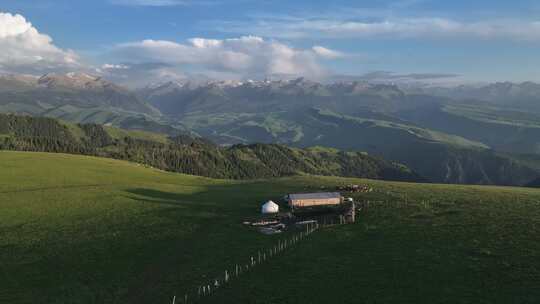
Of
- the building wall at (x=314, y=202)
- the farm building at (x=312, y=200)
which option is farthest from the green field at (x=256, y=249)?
the building wall at (x=314, y=202)

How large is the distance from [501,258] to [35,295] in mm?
48294

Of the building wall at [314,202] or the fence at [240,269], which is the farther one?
the building wall at [314,202]

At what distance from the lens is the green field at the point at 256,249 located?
40312mm

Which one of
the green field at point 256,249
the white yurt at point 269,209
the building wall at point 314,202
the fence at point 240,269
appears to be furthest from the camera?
the building wall at point 314,202

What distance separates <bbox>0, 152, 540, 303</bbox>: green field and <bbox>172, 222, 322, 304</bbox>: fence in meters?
1.01

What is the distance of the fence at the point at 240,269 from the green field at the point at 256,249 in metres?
1.01

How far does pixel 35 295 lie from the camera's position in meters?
42.0

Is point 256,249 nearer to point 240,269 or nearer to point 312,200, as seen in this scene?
point 240,269

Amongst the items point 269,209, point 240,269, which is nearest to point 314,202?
point 269,209

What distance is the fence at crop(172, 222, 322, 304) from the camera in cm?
4082

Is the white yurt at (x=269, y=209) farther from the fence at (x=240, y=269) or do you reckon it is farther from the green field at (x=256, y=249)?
the fence at (x=240, y=269)

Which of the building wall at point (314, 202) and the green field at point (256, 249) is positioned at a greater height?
the building wall at point (314, 202)

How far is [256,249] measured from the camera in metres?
54.5

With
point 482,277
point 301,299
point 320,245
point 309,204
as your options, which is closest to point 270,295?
point 301,299
